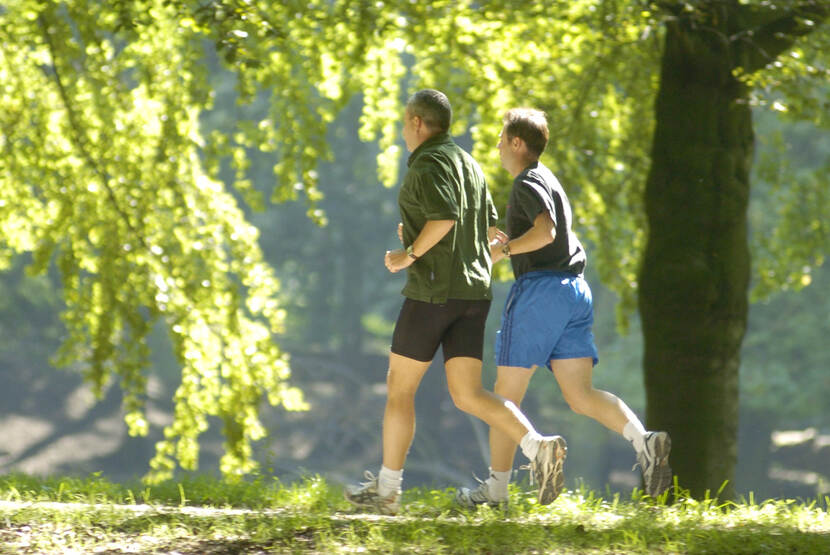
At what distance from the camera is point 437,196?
14.4 feet

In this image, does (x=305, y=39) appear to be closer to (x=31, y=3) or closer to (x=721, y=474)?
(x=31, y=3)

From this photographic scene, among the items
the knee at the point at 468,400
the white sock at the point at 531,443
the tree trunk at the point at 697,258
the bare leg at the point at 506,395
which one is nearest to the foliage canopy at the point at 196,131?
the tree trunk at the point at 697,258

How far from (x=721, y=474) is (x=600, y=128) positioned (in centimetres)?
387

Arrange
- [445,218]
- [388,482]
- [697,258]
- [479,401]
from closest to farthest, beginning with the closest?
1. [445,218]
2. [479,401]
3. [388,482]
4. [697,258]

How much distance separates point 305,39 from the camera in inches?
332

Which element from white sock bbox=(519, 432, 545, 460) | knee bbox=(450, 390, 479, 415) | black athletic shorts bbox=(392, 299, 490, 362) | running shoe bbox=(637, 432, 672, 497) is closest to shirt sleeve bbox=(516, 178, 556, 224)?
black athletic shorts bbox=(392, 299, 490, 362)

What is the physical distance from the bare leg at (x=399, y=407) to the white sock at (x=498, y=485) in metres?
A: 0.41

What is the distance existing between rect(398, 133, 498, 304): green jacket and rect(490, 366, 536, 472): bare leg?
0.40m

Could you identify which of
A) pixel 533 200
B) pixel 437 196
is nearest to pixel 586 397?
pixel 533 200

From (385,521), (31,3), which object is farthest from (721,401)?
(31,3)

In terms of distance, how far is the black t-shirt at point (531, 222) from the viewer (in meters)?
4.64

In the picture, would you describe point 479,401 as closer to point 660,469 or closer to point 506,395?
point 506,395

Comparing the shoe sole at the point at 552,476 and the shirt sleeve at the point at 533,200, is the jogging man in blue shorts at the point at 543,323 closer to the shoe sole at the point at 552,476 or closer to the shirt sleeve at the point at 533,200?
the shirt sleeve at the point at 533,200

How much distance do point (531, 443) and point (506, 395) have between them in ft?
1.37
